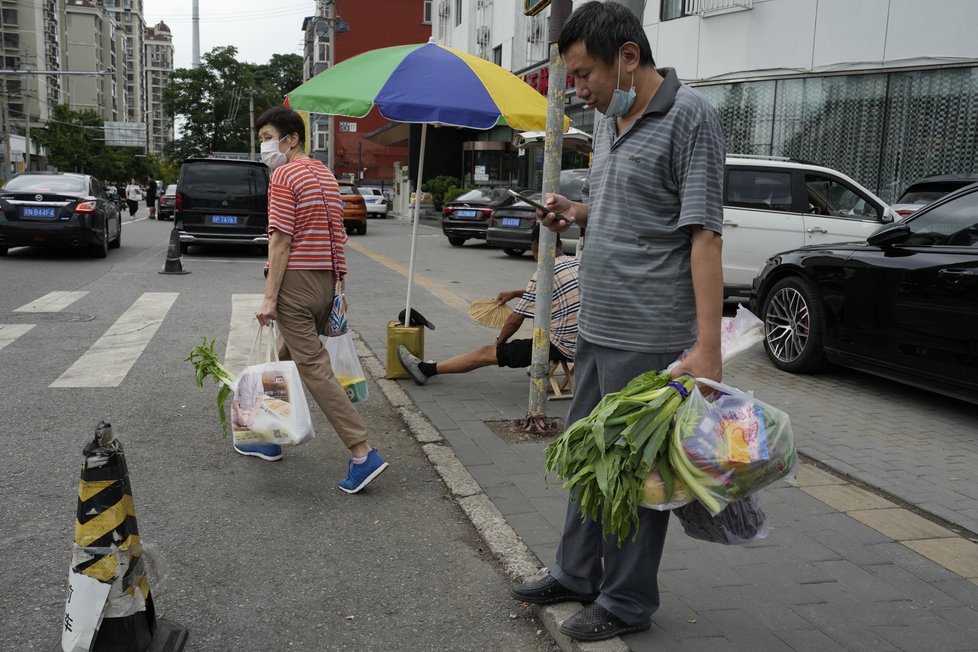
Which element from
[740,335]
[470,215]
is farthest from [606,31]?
[470,215]

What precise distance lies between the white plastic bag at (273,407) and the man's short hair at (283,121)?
128 cm

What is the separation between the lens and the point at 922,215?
6.08 metres

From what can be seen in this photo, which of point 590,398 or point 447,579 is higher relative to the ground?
point 590,398

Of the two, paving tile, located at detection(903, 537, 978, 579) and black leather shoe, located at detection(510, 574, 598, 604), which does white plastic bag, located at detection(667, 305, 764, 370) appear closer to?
black leather shoe, located at detection(510, 574, 598, 604)

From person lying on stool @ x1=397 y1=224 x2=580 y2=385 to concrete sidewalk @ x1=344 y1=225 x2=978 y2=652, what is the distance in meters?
0.17

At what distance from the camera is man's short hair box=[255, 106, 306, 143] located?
4.56 meters

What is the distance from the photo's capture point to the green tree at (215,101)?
75.6 metres

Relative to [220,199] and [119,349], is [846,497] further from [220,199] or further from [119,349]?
[220,199]

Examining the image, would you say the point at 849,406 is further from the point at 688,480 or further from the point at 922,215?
the point at 688,480

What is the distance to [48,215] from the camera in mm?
14156

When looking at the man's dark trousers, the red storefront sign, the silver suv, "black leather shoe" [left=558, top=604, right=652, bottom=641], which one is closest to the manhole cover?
the silver suv

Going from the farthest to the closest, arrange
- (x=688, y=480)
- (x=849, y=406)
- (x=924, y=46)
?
(x=924, y=46), (x=849, y=406), (x=688, y=480)

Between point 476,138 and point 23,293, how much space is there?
3249cm

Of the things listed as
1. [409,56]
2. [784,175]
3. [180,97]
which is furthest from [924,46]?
[180,97]
